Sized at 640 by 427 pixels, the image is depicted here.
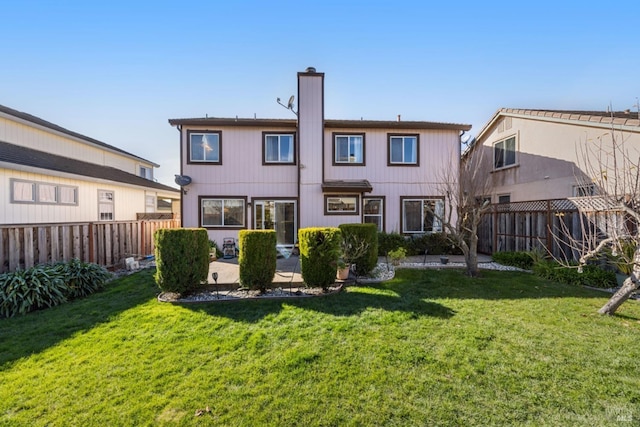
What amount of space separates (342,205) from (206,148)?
637 centimetres

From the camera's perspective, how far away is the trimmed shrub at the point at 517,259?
8719mm

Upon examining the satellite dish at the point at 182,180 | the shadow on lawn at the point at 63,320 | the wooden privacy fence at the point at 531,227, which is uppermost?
the satellite dish at the point at 182,180

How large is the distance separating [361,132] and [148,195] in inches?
573

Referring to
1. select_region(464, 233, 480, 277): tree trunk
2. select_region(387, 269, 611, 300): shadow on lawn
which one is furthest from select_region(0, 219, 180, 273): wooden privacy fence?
select_region(464, 233, 480, 277): tree trunk

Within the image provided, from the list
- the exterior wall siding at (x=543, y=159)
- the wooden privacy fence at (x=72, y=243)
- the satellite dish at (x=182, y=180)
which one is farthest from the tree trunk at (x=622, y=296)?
the satellite dish at (x=182, y=180)

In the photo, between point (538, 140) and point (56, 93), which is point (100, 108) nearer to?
point (56, 93)

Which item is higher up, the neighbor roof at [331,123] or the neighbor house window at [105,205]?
the neighbor roof at [331,123]

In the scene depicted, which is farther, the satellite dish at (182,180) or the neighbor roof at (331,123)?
the neighbor roof at (331,123)

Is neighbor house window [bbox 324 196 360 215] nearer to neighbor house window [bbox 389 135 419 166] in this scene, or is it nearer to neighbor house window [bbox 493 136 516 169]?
neighbor house window [bbox 389 135 419 166]

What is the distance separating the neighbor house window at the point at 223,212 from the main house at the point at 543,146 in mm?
9699

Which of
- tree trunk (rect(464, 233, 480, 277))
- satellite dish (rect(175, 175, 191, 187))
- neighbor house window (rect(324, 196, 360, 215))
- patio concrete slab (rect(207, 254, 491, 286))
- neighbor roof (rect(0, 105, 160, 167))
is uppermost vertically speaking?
neighbor roof (rect(0, 105, 160, 167))

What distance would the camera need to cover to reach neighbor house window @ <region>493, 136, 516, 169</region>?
1277 centimetres

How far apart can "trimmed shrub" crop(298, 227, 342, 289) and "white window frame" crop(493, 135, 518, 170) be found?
36.8ft

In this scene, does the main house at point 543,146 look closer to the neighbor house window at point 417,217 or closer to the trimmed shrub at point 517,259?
the trimmed shrub at point 517,259
